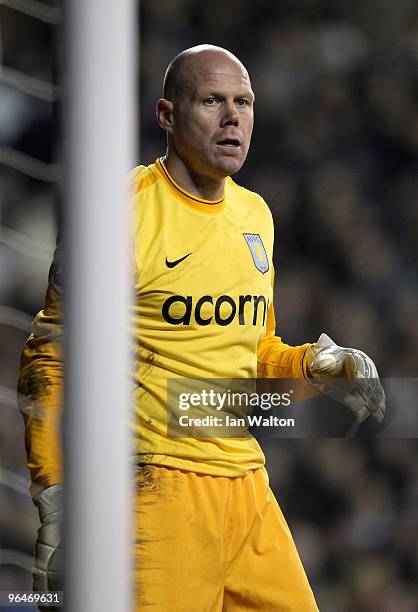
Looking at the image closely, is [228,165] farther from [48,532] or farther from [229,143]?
[48,532]

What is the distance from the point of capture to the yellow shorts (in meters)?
0.89

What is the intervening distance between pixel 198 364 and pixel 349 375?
6.0 inches

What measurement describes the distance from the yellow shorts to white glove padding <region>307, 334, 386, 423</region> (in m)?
0.13

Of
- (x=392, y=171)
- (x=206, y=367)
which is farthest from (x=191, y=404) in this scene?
(x=392, y=171)

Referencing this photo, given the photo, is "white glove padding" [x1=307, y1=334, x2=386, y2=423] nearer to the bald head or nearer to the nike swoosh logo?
the nike swoosh logo

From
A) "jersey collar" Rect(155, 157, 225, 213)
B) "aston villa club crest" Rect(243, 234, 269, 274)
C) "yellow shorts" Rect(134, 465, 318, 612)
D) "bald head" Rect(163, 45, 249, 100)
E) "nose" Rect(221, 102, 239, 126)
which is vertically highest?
"bald head" Rect(163, 45, 249, 100)

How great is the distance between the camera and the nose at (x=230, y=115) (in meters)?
0.92

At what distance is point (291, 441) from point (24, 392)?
303mm

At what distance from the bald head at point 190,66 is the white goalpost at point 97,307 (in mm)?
477

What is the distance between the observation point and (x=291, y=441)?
1022 mm

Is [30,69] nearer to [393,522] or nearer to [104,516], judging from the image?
[393,522]

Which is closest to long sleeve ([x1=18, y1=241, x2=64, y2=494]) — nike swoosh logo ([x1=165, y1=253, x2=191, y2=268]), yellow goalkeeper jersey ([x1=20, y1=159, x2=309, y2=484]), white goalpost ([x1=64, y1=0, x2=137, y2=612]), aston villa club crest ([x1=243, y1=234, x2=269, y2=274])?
yellow goalkeeper jersey ([x1=20, y1=159, x2=309, y2=484])

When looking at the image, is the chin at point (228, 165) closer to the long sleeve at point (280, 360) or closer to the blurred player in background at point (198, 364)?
the blurred player in background at point (198, 364)

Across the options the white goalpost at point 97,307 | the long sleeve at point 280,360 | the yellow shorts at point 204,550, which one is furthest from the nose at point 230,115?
the white goalpost at point 97,307
